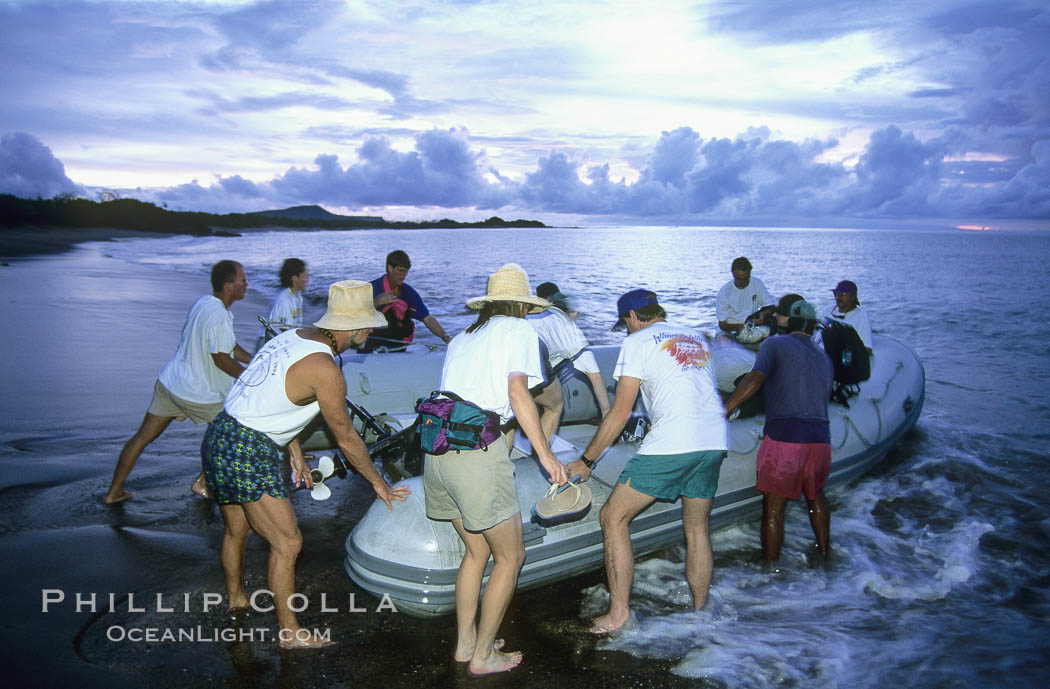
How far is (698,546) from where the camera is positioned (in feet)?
12.2

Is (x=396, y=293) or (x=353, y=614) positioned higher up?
(x=396, y=293)

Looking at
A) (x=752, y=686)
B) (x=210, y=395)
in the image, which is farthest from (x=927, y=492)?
(x=210, y=395)

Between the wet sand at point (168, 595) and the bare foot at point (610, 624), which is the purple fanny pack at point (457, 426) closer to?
the wet sand at point (168, 595)

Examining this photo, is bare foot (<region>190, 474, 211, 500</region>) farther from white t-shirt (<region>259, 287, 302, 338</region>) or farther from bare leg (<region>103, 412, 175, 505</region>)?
white t-shirt (<region>259, 287, 302, 338</region>)

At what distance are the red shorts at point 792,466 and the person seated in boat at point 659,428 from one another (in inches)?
36.1

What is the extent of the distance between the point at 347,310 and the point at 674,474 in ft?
5.97

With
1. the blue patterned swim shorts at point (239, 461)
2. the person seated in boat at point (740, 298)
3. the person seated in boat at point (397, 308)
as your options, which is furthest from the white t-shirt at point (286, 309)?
the person seated in boat at point (740, 298)

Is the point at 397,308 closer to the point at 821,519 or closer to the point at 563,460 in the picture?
the point at 563,460

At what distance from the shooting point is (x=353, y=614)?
3.80m

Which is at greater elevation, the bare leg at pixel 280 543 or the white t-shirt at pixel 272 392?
the white t-shirt at pixel 272 392

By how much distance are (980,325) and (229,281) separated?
71.0 feet

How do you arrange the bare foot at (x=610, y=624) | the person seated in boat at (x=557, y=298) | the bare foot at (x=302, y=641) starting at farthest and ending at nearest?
the person seated in boat at (x=557, y=298) → the bare foot at (x=610, y=624) → the bare foot at (x=302, y=641)

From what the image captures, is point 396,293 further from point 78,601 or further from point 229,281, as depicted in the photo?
point 78,601

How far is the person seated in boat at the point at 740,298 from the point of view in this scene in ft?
28.2
